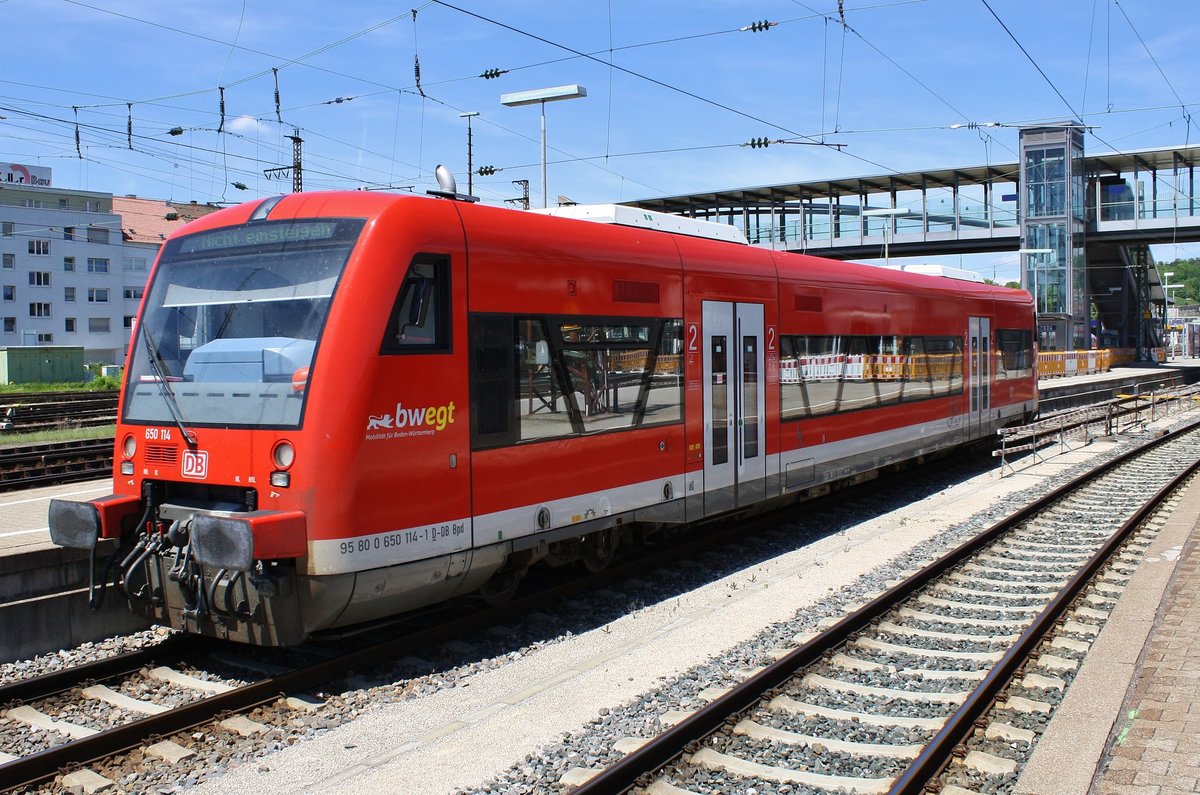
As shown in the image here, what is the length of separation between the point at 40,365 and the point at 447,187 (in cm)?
4679

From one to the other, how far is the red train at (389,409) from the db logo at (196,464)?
18 millimetres

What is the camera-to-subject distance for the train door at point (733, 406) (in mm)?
10062

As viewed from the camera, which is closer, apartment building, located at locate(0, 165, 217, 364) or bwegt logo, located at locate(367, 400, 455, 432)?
bwegt logo, located at locate(367, 400, 455, 432)

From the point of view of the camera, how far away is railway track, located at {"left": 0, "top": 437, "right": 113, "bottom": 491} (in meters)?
Result: 15.0

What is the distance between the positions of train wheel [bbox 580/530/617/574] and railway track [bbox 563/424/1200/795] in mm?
2172

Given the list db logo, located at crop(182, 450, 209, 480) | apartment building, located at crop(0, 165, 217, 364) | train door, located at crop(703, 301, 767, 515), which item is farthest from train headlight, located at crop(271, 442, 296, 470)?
apartment building, located at crop(0, 165, 217, 364)

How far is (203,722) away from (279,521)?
1.23 metres

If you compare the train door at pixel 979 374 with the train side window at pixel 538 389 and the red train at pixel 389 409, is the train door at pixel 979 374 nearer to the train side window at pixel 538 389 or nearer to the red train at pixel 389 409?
the red train at pixel 389 409

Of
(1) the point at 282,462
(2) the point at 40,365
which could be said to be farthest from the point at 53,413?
(2) the point at 40,365

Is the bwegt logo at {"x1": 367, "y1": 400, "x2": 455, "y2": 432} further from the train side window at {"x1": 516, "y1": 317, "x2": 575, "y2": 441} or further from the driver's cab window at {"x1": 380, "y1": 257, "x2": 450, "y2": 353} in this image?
the train side window at {"x1": 516, "y1": 317, "x2": 575, "y2": 441}

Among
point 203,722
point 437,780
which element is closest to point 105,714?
point 203,722

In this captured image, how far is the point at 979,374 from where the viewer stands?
59.5 ft

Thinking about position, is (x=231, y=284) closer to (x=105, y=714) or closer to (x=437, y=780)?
(x=105, y=714)

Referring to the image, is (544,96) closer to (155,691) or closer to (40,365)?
(155,691)
